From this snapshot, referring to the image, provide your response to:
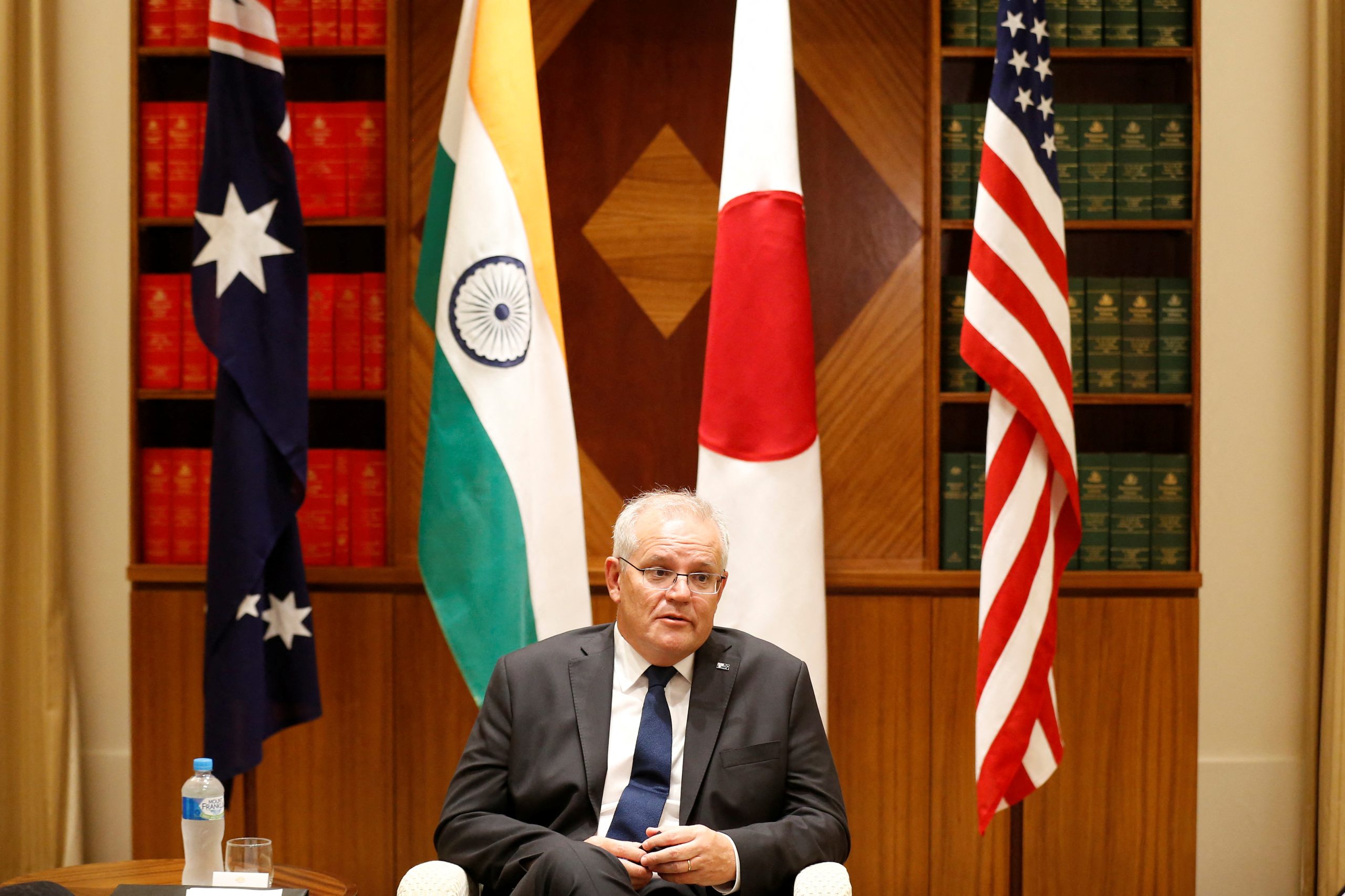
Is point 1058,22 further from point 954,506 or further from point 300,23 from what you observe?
point 300,23

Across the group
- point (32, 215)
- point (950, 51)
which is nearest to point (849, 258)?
point (950, 51)

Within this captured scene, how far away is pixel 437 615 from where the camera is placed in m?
2.79

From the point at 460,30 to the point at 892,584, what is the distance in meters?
1.81

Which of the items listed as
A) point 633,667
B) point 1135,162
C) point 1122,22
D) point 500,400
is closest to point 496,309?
point 500,400

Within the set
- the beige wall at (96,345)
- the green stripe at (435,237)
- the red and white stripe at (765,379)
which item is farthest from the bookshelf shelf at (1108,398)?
the beige wall at (96,345)

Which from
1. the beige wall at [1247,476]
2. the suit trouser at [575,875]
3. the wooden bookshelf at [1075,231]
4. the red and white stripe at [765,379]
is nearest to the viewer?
the suit trouser at [575,875]

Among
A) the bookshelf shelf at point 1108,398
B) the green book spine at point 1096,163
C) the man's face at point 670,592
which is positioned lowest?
the man's face at point 670,592

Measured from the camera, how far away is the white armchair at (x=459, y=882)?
6.09 ft

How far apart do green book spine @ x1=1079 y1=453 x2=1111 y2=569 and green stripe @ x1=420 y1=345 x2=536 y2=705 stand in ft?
Result: 5.09

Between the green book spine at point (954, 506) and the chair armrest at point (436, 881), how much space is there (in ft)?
5.92

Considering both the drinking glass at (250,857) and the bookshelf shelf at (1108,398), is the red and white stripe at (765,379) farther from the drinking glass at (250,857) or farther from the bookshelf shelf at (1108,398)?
the drinking glass at (250,857)

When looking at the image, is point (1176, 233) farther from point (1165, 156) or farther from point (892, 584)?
point (892, 584)

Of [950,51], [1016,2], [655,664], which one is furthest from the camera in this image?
[950,51]

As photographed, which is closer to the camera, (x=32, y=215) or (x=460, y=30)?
(x=460, y=30)
